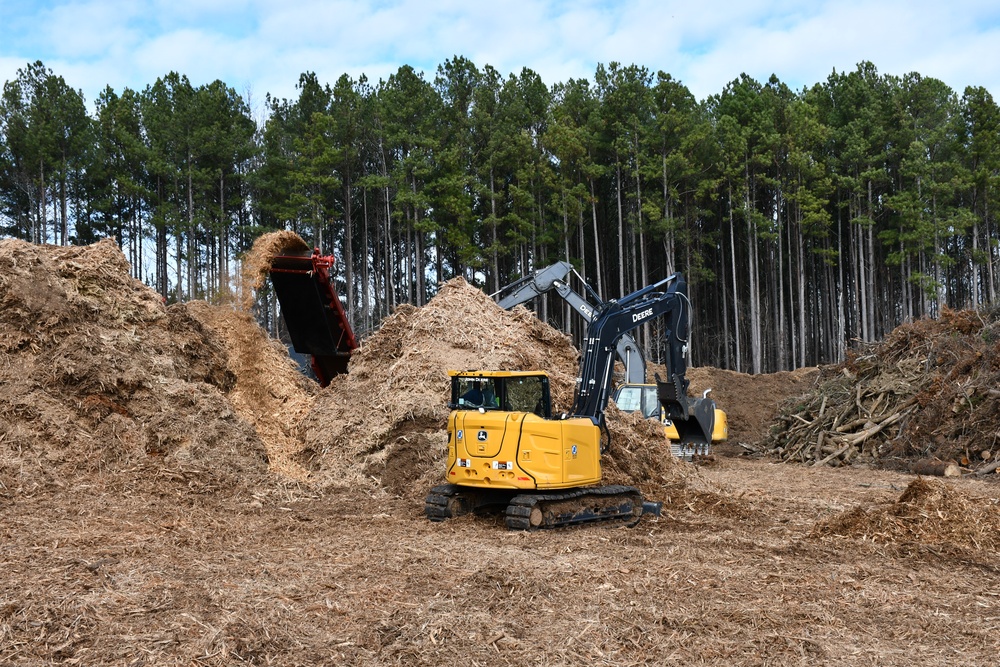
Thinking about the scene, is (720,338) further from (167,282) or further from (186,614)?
(186,614)

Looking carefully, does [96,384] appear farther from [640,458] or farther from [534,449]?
[640,458]

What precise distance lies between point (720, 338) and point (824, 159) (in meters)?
10.5

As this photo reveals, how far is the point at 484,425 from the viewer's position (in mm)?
8922

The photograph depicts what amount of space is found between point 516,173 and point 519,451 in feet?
105

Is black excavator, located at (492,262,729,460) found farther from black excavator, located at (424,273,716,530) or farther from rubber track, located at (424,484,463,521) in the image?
rubber track, located at (424,484,463,521)

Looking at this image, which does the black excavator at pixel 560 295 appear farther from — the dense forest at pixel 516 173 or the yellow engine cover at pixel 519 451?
the dense forest at pixel 516 173

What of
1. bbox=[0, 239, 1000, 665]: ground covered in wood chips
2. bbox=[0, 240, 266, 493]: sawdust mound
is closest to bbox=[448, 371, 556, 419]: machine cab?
bbox=[0, 239, 1000, 665]: ground covered in wood chips

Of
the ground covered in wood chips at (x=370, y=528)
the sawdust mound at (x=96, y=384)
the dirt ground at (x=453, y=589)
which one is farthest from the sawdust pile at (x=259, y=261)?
the dirt ground at (x=453, y=589)

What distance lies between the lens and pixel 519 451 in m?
8.77

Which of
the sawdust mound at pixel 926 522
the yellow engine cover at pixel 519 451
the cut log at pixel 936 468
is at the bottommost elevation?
the cut log at pixel 936 468

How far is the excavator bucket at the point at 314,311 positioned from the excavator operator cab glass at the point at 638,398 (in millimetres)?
4975

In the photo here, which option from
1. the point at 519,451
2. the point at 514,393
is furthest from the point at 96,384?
the point at 519,451

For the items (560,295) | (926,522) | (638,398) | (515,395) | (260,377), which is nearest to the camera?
(926,522)

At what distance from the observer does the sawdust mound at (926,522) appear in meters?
8.05
